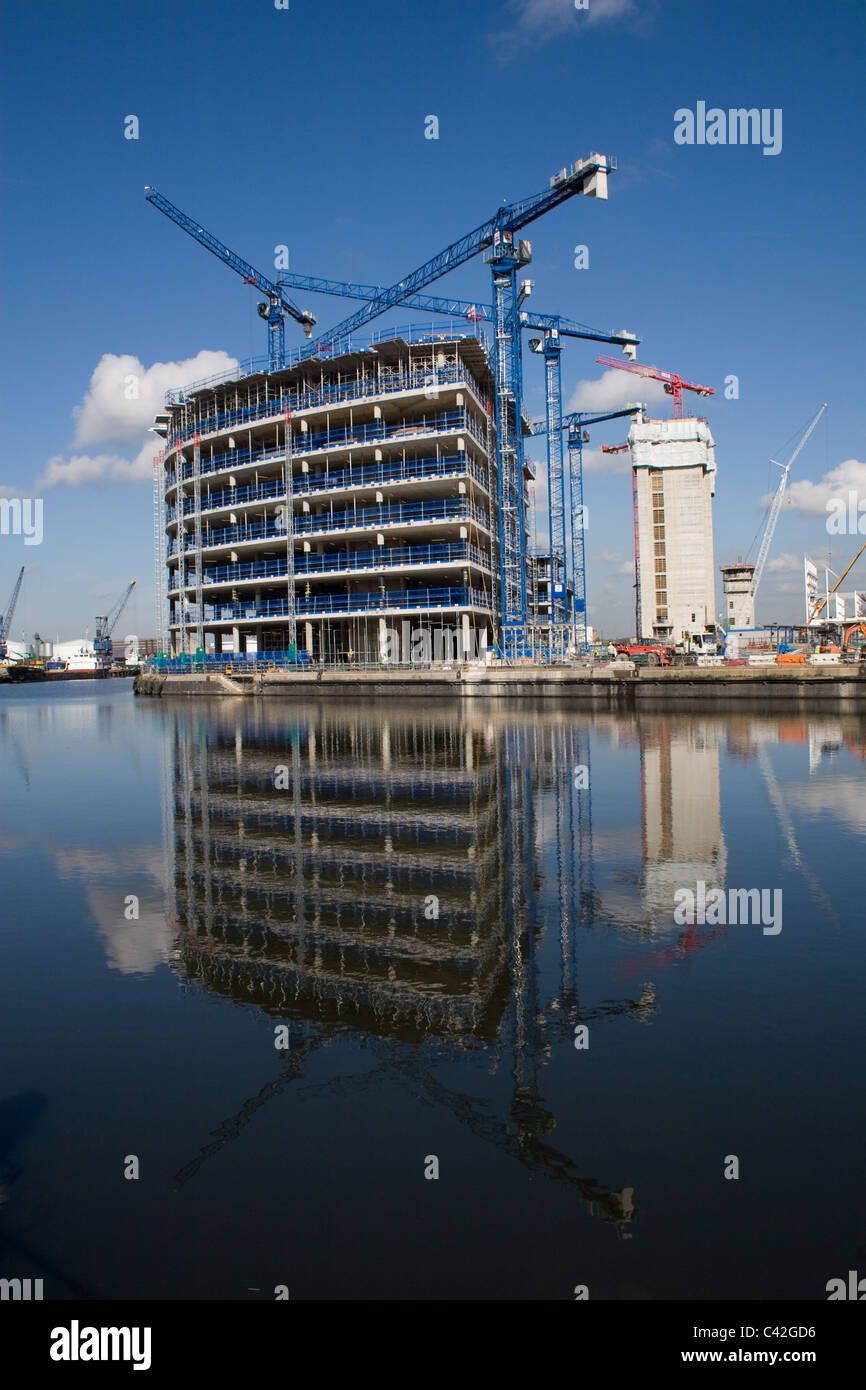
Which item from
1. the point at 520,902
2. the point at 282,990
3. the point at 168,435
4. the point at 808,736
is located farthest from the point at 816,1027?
the point at 168,435

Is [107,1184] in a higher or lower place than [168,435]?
lower

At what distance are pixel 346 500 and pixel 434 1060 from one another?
168ft

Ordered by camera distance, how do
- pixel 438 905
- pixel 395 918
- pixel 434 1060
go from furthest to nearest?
pixel 438 905, pixel 395 918, pixel 434 1060

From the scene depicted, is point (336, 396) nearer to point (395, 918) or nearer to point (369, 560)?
point (369, 560)

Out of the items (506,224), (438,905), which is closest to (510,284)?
(506,224)

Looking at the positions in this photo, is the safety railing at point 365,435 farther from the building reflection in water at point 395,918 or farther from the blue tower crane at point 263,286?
the building reflection in water at point 395,918

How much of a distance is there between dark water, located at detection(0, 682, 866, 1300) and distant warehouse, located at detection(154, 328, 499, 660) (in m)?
39.2

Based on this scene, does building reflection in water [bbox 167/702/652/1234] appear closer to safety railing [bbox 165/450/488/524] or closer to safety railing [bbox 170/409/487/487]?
safety railing [bbox 165/450/488/524]

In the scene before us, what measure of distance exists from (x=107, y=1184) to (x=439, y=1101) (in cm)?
183

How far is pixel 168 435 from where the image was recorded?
69.3 meters

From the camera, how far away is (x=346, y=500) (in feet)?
177

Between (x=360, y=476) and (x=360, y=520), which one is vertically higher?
(x=360, y=476)

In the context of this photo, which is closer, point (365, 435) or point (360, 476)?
point (365, 435)
